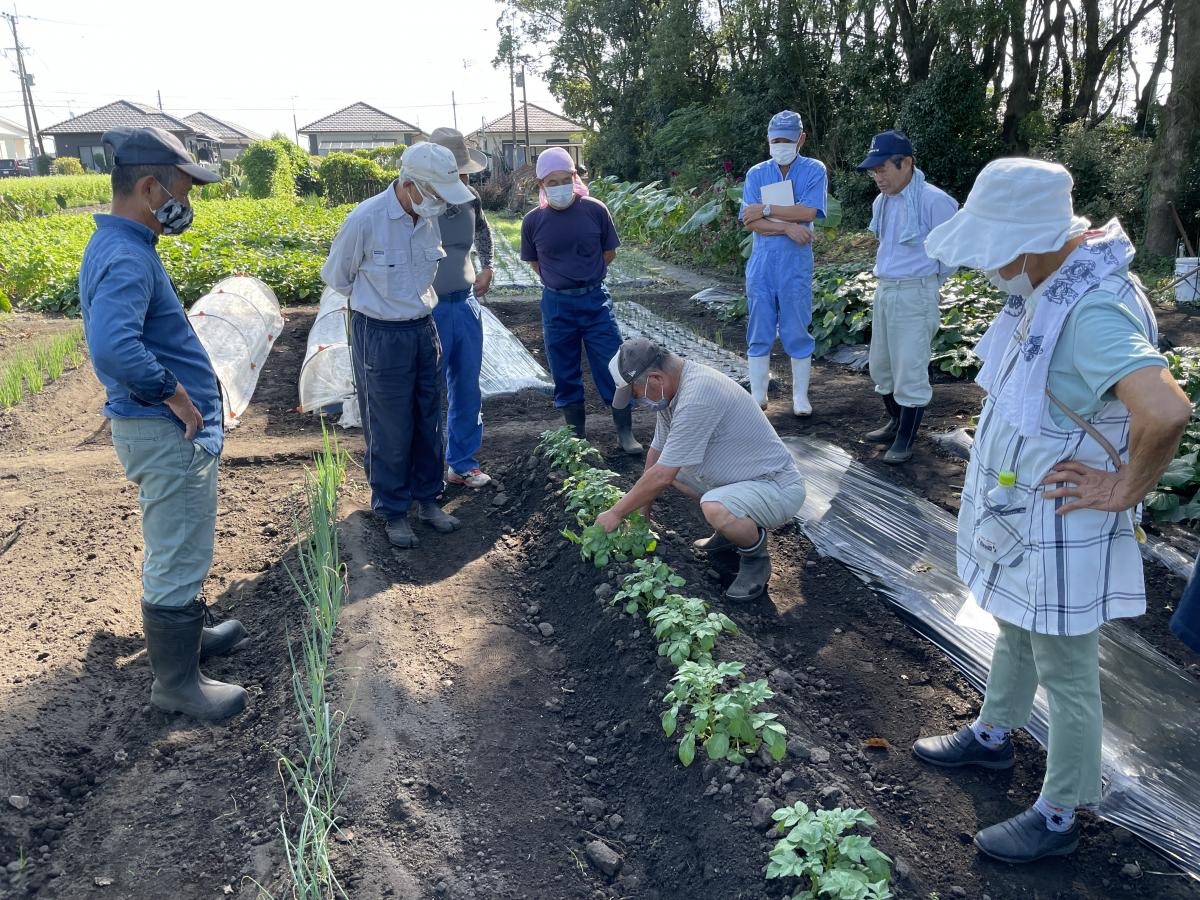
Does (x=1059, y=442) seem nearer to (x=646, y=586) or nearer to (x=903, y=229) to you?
(x=646, y=586)

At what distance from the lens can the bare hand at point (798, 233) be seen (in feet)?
17.6

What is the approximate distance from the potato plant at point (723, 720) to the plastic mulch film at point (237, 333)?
4436mm

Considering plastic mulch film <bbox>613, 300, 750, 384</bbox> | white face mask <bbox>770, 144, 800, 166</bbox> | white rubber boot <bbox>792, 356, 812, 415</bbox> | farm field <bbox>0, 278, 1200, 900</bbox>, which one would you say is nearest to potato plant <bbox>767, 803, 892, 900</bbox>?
farm field <bbox>0, 278, 1200, 900</bbox>

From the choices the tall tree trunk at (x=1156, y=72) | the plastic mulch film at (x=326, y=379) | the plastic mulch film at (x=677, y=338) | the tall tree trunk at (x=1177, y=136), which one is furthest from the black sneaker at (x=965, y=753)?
the tall tree trunk at (x=1156, y=72)

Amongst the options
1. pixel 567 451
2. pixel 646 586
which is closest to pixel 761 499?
pixel 646 586

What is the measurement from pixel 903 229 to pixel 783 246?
3.02 feet

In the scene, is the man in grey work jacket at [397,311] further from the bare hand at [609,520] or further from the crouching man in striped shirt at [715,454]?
the bare hand at [609,520]

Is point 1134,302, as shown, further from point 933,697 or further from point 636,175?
point 636,175

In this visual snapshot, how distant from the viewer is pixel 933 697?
10.1 feet

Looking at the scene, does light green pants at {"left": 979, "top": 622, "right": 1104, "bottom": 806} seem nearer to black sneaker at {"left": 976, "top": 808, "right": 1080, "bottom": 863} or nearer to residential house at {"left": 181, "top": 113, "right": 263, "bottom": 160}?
black sneaker at {"left": 976, "top": 808, "right": 1080, "bottom": 863}

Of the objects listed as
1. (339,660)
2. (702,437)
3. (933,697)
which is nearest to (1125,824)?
(933,697)

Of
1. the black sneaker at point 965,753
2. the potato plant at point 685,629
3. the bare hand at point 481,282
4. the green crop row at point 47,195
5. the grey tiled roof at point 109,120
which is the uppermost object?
the grey tiled roof at point 109,120

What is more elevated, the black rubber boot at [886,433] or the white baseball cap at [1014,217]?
the white baseball cap at [1014,217]

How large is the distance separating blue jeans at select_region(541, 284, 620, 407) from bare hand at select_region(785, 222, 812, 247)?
3.99 feet
